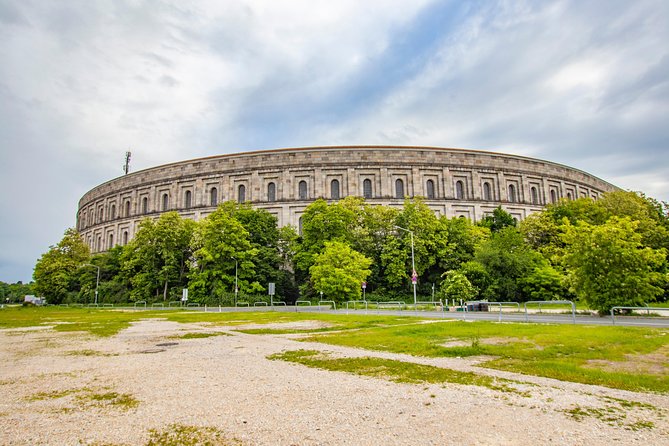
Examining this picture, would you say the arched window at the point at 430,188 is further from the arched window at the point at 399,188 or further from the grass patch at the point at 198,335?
the grass patch at the point at 198,335

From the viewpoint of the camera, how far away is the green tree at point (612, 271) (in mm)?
19766

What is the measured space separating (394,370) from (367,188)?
5749 centimetres

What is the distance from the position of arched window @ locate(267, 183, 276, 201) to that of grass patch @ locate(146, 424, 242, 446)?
61.4 meters

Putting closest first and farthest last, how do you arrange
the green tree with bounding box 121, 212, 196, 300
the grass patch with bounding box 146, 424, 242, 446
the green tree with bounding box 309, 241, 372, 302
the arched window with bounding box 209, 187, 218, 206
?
the grass patch with bounding box 146, 424, 242, 446
the green tree with bounding box 309, 241, 372, 302
the green tree with bounding box 121, 212, 196, 300
the arched window with bounding box 209, 187, 218, 206

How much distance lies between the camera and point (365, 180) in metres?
65.5

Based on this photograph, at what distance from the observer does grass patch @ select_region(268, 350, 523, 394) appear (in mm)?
7688

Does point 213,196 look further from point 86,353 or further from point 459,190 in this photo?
point 86,353

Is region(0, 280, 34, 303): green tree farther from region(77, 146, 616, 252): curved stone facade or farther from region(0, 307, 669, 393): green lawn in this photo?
region(0, 307, 669, 393): green lawn

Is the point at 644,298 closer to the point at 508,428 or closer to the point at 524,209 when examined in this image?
the point at 508,428

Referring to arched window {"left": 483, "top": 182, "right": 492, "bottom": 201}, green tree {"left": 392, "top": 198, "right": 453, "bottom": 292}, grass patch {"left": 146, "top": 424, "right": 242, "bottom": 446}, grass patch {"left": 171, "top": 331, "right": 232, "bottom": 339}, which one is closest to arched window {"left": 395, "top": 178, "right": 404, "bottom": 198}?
arched window {"left": 483, "top": 182, "right": 492, "bottom": 201}

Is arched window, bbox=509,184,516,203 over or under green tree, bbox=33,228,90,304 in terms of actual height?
over

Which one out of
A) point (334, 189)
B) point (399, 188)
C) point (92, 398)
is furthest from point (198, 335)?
point (399, 188)

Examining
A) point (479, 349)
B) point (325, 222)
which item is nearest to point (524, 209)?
point (325, 222)

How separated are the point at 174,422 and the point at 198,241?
4759 centimetres
